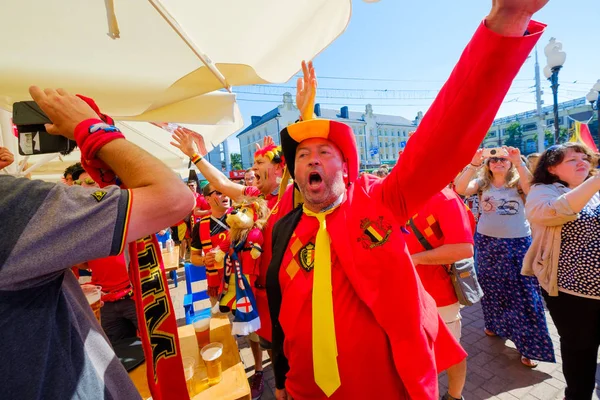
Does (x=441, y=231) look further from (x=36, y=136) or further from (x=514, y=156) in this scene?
(x=36, y=136)

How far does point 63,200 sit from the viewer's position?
0.78 metres

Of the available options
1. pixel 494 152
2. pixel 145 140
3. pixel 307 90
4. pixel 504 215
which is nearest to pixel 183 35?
pixel 307 90

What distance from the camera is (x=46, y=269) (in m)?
0.75

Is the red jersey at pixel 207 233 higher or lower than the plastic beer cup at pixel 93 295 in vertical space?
lower

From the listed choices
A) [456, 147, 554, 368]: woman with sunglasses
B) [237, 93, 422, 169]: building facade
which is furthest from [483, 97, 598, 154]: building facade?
[456, 147, 554, 368]: woman with sunglasses

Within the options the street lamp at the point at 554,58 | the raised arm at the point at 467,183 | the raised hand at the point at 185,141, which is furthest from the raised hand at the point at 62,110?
the street lamp at the point at 554,58

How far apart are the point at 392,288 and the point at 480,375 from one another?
2.86 metres

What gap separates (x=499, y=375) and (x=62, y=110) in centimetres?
442

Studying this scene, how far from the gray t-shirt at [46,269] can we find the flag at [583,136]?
3.95 m

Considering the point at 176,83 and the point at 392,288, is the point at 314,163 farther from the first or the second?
the point at 176,83

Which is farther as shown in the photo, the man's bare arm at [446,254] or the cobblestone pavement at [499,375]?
the cobblestone pavement at [499,375]

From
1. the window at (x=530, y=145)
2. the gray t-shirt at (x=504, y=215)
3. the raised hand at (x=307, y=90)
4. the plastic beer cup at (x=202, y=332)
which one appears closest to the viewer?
the raised hand at (x=307, y=90)

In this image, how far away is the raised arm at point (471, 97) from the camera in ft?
2.75

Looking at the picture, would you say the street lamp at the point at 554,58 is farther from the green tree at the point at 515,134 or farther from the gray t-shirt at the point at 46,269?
the green tree at the point at 515,134
